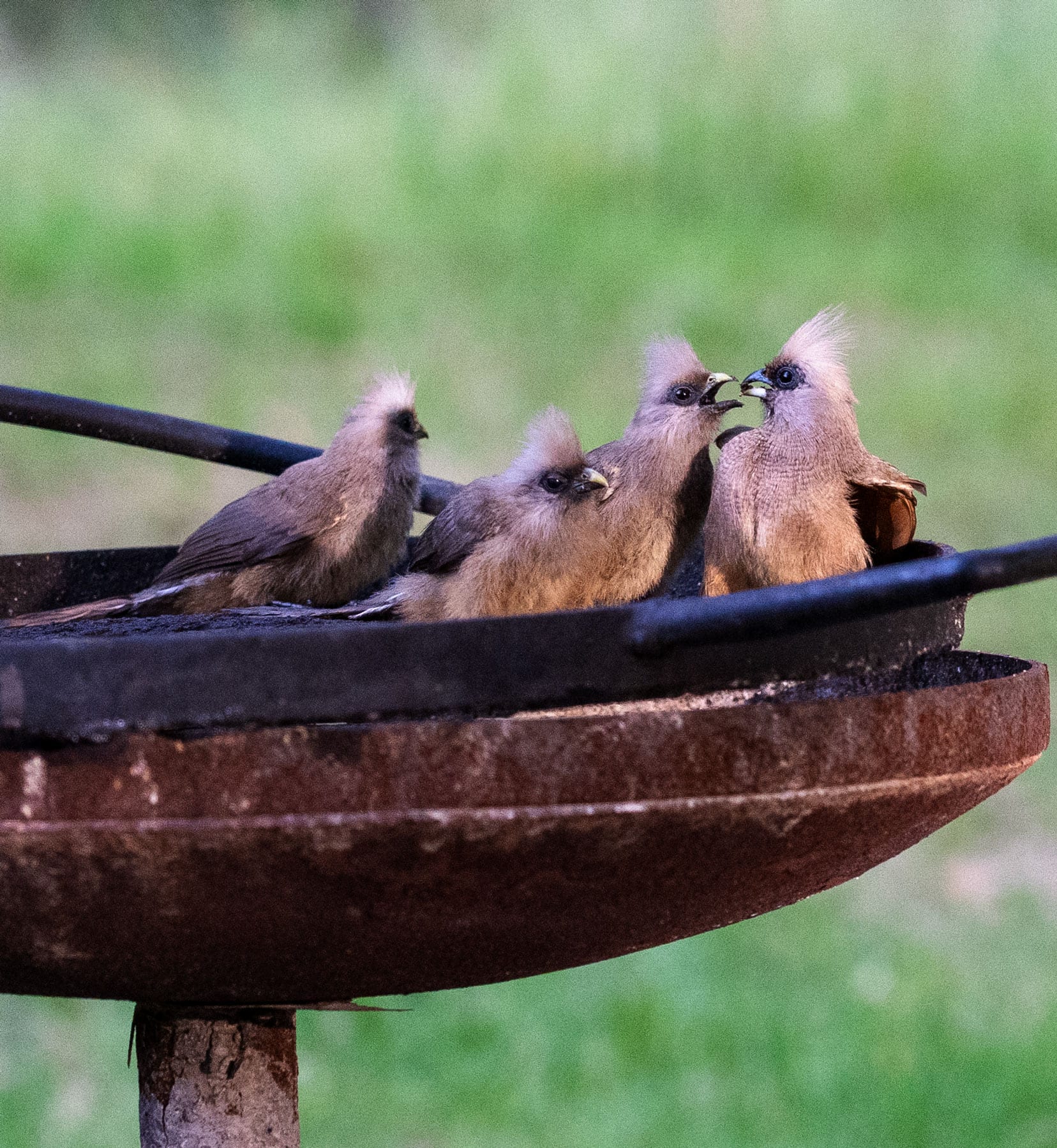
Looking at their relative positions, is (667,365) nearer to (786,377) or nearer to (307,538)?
(786,377)

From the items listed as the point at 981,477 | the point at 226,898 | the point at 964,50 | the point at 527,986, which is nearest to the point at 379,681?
the point at 226,898

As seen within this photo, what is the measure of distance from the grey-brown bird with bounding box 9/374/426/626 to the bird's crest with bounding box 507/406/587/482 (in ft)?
1.06

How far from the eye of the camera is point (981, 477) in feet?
17.4

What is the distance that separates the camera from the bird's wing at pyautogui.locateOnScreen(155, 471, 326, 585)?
213 cm

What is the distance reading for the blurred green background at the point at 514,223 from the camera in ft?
17.9

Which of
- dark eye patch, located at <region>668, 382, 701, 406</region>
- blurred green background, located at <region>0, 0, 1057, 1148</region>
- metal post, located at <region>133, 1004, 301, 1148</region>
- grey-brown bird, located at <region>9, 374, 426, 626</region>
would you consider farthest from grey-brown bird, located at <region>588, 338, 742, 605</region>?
blurred green background, located at <region>0, 0, 1057, 1148</region>

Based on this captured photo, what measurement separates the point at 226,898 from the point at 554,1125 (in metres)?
2.49

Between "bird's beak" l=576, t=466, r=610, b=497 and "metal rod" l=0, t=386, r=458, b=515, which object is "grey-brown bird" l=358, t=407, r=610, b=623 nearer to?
"bird's beak" l=576, t=466, r=610, b=497

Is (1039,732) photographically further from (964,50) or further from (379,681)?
(964,50)

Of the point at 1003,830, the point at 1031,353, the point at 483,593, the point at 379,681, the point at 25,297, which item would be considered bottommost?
the point at 379,681

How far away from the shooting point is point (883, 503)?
183 cm

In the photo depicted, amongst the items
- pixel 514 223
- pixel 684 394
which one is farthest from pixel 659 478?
pixel 514 223

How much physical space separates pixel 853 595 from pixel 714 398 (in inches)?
28.6

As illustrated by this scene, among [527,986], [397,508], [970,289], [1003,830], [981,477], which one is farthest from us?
[970,289]
